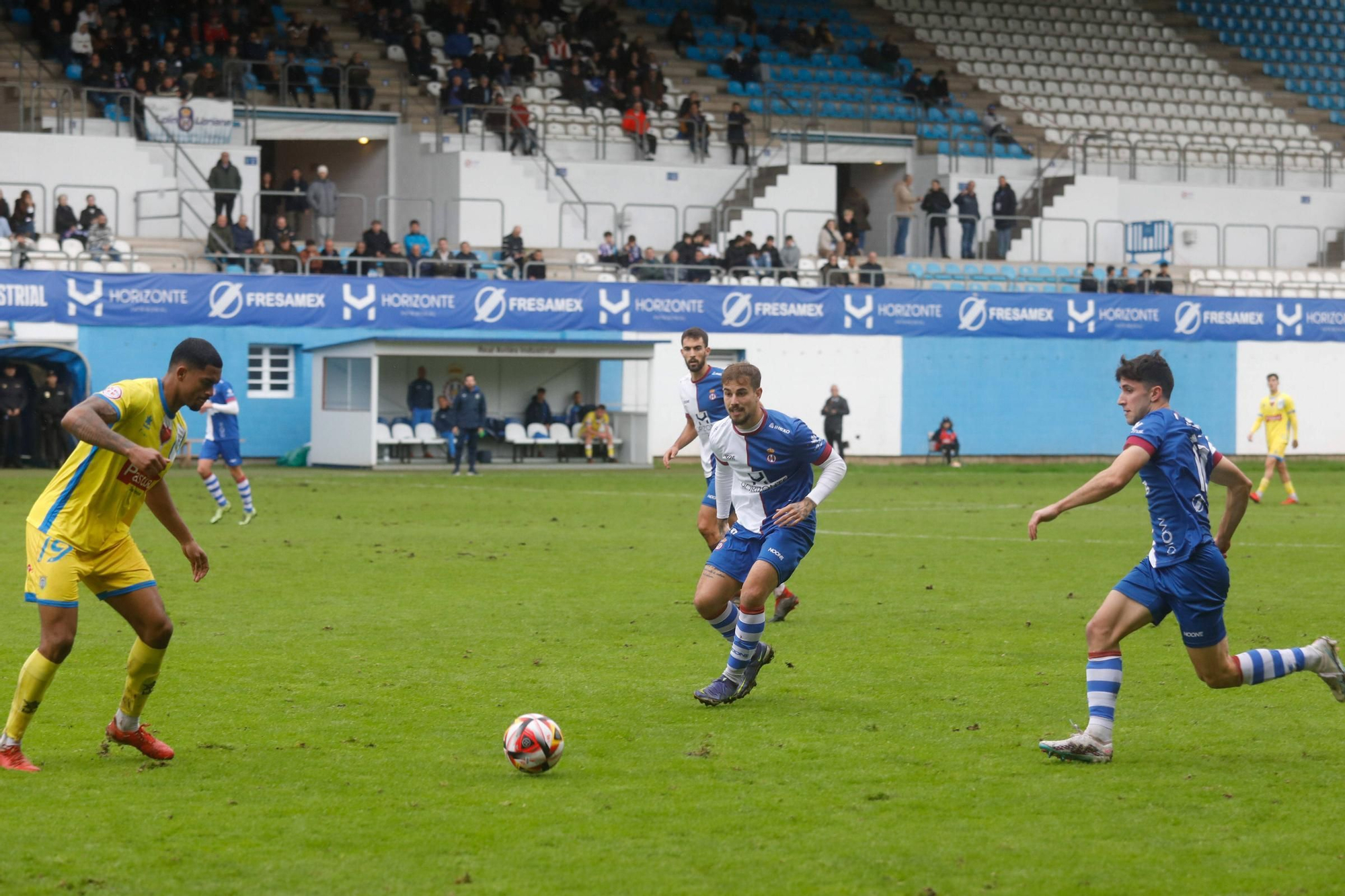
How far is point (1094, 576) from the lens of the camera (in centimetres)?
1551

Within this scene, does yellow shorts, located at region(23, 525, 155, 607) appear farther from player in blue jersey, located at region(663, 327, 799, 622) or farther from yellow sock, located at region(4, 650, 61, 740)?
player in blue jersey, located at region(663, 327, 799, 622)

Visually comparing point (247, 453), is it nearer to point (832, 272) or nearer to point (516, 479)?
point (516, 479)

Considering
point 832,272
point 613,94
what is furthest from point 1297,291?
point 613,94

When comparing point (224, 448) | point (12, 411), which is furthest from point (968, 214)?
point (224, 448)

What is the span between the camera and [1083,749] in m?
7.57

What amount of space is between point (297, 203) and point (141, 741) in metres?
30.4

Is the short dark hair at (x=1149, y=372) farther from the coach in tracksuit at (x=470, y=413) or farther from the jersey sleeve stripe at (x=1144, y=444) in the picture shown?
the coach in tracksuit at (x=470, y=413)

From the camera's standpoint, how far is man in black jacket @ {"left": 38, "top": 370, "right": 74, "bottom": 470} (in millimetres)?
30516

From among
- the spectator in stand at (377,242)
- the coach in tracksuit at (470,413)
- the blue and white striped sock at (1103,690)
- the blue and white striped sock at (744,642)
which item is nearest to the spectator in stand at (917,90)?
the spectator in stand at (377,242)

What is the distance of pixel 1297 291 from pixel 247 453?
87.5 ft

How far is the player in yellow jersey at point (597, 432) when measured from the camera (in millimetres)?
35531

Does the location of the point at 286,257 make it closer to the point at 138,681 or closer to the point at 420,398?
the point at 420,398

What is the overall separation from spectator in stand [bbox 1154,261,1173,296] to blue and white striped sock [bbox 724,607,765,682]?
33.3 meters

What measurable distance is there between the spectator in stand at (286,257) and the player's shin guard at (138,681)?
2680 cm
